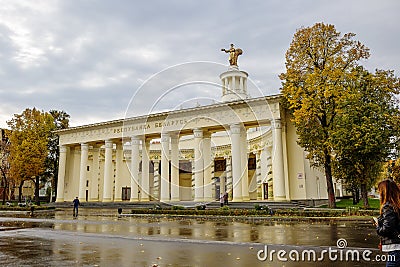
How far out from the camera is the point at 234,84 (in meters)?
45.3

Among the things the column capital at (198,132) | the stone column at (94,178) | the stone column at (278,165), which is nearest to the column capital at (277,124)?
the stone column at (278,165)

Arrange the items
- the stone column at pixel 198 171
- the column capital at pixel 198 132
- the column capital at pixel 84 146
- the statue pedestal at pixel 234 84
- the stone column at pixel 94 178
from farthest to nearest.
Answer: the stone column at pixel 94 178 → the column capital at pixel 84 146 → the statue pedestal at pixel 234 84 → the column capital at pixel 198 132 → the stone column at pixel 198 171

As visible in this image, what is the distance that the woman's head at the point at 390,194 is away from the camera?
4441 millimetres

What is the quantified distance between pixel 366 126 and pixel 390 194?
68.5ft

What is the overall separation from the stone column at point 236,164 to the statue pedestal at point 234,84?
11.1m

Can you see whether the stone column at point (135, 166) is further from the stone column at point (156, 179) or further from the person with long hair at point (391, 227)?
the person with long hair at point (391, 227)

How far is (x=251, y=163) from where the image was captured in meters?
48.2

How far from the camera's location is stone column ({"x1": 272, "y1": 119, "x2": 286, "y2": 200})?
31.3 m

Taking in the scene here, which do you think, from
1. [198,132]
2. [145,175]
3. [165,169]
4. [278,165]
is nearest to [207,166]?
[198,132]

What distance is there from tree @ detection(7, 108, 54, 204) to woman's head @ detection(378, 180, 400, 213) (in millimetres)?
45900

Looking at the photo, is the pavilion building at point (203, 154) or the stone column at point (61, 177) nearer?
the pavilion building at point (203, 154)

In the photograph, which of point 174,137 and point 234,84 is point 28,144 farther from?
point 234,84

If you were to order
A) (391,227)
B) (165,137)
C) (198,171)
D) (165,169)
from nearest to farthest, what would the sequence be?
(391,227) < (198,171) < (165,137) < (165,169)

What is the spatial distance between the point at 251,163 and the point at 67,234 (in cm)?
3587
